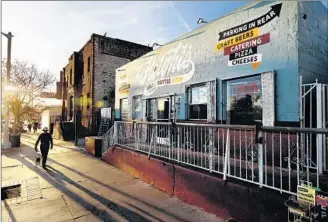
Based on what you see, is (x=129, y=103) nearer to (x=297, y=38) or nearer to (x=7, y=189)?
(x=7, y=189)

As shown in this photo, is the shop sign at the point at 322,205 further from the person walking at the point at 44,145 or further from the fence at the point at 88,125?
the fence at the point at 88,125

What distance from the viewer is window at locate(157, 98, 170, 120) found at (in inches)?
373

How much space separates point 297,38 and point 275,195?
3806mm

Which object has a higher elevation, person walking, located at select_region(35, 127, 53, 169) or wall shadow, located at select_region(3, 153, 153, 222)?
person walking, located at select_region(35, 127, 53, 169)

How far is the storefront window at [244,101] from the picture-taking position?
600 centimetres

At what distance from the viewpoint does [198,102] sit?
7.87 meters

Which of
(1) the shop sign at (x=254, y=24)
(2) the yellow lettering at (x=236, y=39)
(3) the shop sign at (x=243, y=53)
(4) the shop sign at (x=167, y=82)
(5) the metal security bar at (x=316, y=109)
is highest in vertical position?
(1) the shop sign at (x=254, y=24)

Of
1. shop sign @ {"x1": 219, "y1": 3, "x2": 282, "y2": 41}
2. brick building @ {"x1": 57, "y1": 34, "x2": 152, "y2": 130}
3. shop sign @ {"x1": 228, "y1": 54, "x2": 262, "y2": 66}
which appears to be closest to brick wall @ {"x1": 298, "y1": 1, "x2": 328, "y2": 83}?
shop sign @ {"x1": 219, "y1": 3, "x2": 282, "y2": 41}

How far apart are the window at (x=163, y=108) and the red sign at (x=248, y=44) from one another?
353cm

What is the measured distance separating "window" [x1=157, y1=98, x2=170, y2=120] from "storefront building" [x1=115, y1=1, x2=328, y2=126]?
0.26ft

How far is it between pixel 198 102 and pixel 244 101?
1.88m

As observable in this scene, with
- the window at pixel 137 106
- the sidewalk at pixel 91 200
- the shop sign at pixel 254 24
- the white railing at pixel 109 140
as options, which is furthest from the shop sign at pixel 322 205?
the window at pixel 137 106

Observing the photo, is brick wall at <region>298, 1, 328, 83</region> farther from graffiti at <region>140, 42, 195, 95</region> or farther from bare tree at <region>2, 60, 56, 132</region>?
bare tree at <region>2, 60, 56, 132</region>

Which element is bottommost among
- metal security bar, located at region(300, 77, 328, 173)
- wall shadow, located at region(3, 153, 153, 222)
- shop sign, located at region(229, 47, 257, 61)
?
wall shadow, located at region(3, 153, 153, 222)
